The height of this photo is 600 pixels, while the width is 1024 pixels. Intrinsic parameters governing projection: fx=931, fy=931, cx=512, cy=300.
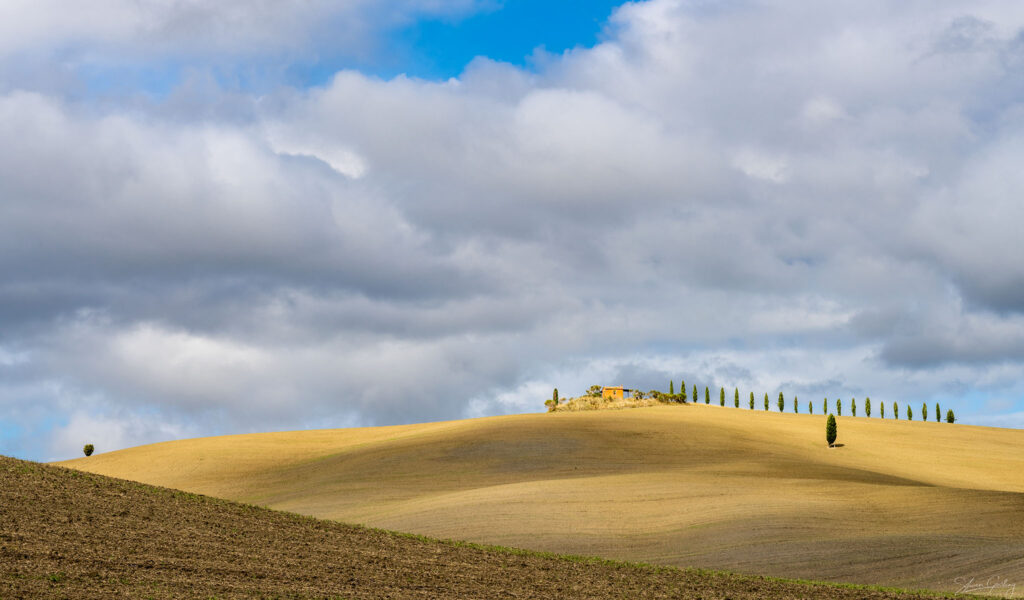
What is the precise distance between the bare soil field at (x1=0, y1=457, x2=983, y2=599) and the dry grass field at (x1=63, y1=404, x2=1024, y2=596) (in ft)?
13.8

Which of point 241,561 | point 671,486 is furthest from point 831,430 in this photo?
point 241,561

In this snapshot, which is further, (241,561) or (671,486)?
(671,486)

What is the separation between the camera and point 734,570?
907 inches

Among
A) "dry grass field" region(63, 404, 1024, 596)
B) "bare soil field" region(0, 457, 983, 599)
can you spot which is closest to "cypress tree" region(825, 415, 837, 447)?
"dry grass field" region(63, 404, 1024, 596)

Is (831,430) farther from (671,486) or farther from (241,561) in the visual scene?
(241,561)

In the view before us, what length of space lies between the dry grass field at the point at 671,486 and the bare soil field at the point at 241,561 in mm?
4192

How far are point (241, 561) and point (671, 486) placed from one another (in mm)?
21600

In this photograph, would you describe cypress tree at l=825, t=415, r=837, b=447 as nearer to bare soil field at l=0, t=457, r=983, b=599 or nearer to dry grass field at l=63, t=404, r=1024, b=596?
dry grass field at l=63, t=404, r=1024, b=596

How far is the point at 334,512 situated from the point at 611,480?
1126 cm

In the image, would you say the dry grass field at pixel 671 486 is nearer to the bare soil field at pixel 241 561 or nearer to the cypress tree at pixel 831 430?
the cypress tree at pixel 831 430

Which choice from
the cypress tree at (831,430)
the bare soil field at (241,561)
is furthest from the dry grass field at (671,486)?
the bare soil field at (241,561)

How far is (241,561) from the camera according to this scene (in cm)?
1811

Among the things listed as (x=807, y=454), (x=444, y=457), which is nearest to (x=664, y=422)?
(x=807, y=454)

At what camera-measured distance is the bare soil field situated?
51.9 feet
